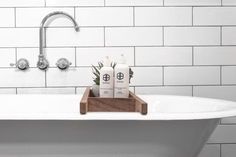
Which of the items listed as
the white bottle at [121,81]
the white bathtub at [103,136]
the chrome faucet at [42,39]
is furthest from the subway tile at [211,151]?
the chrome faucet at [42,39]

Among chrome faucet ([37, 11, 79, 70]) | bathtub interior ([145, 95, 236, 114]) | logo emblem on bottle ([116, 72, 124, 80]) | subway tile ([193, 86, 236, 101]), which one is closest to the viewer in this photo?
logo emblem on bottle ([116, 72, 124, 80])

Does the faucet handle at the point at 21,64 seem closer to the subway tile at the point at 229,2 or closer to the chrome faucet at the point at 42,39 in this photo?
the chrome faucet at the point at 42,39

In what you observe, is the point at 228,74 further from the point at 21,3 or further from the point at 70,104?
the point at 21,3

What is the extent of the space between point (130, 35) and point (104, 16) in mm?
184

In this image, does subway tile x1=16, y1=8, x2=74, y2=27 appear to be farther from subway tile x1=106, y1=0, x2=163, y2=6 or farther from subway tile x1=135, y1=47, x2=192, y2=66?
subway tile x1=135, y1=47, x2=192, y2=66

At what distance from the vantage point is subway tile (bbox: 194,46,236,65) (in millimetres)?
1661

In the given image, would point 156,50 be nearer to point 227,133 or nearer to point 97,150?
point 227,133

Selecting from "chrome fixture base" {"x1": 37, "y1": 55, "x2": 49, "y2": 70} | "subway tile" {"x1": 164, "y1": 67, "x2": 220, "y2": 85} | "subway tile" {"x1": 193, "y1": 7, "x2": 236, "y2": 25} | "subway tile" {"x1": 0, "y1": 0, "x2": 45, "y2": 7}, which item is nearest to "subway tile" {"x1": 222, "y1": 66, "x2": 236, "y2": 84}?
"subway tile" {"x1": 164, "y1": 67, "x2": 220, "y2": 85}

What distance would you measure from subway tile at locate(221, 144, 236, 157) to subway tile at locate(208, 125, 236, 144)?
0.03 m

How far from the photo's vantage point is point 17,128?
1028 mm

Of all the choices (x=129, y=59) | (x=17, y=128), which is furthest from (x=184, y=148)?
(x=129, y=59)

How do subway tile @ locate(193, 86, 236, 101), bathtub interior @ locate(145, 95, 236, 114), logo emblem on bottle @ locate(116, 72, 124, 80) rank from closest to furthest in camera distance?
logo emblem on bottle @ locate(116, 72, 124, 80) → bathtub interior @ locate(145, 95, 236, 114) → subway tile @ locate(193, 86, 236, 101)

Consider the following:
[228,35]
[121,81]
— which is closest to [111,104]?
[121,81]

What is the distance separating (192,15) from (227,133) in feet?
2.34
